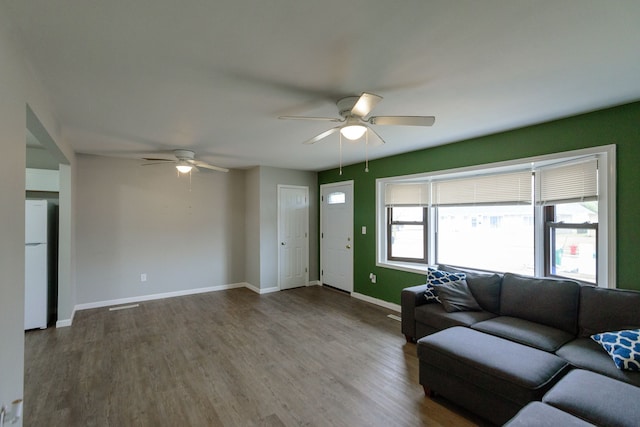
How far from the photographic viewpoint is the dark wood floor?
217 cm

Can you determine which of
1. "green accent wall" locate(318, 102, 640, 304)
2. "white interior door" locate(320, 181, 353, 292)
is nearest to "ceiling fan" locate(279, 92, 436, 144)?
"green accent wall" locate(318, 102, 640, 304)

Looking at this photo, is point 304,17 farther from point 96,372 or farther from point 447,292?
point 96,372

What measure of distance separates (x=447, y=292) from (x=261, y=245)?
138 inches

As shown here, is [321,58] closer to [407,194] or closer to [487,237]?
[407,194]

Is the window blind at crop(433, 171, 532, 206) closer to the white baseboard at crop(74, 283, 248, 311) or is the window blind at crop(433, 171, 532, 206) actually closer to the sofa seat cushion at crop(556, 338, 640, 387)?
the sofa seat cushion at crop(556, 338, 640, 387)

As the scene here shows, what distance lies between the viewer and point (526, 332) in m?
2.47

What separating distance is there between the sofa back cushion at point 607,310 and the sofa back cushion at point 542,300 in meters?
0.06

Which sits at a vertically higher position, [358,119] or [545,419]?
[358,119]

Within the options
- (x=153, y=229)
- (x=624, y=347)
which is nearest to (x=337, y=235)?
(x=153, y=229)

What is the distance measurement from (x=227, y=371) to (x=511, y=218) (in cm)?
364

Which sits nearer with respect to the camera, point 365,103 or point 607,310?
point 365,103

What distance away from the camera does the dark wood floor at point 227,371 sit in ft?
7.13

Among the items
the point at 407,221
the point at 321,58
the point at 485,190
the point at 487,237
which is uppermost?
the point at 321,58

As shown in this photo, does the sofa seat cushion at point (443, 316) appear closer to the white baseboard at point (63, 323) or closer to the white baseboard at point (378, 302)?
the white baseboard at point (378, 302)
